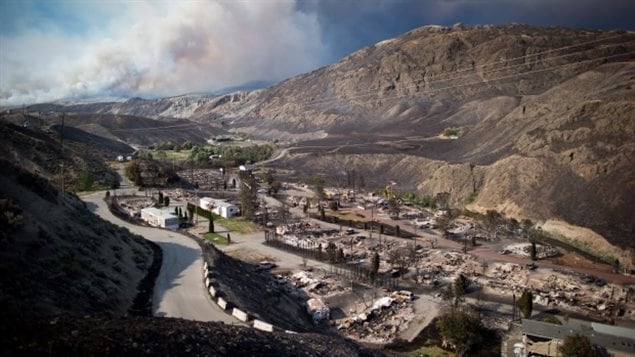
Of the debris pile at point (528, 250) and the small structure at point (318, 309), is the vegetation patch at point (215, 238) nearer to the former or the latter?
the small structure at point (318, 309)

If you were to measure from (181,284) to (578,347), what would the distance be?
19.4 meters

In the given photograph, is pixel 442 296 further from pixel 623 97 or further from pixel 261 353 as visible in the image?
pixel 623 97

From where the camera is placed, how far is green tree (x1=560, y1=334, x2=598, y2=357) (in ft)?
66.6

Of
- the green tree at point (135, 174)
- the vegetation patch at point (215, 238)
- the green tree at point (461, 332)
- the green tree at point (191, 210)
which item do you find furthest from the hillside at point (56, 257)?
the green tree at point (135, 174)

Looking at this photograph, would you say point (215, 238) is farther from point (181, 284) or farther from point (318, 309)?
point (181, 284)

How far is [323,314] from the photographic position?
28359mm

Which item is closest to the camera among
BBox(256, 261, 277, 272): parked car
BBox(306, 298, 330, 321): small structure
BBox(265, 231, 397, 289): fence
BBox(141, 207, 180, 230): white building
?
BBox(306, 298, 330, 321): small structure

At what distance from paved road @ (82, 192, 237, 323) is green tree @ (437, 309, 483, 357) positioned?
12.8m

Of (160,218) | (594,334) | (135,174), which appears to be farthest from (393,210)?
(135,174)

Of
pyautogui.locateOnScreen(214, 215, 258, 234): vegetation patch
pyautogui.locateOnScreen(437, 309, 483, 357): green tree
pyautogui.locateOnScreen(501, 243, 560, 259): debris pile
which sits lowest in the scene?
pyautogui.locateOnScreen(437, 309, 483, 357): green tree

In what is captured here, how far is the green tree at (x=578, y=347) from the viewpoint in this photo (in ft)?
66.6

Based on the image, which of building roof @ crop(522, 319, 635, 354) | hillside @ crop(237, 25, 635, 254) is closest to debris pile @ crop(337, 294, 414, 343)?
building roof @ crop(522, 319, 635, 354)

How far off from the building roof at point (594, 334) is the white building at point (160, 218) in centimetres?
3319

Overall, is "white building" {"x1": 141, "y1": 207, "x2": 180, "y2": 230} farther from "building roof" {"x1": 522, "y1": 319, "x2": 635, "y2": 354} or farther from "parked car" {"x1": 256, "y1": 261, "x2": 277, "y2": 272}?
"building roof" {"x1": 522, "y1": 319, "x2": 635, "y2": 354}
